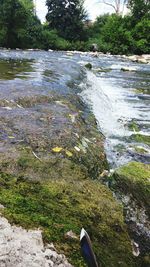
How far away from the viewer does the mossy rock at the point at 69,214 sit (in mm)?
2004

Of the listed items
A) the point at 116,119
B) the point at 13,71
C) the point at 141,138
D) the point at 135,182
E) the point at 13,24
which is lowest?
the point at 116,119

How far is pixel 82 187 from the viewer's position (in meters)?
2.65

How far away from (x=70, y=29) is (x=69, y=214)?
38681 mm

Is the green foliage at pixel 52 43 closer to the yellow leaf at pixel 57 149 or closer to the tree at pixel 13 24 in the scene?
the tree at pixel 13 24

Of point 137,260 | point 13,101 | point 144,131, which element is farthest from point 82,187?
point 144,131

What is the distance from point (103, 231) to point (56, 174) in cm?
67

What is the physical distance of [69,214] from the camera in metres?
2.24

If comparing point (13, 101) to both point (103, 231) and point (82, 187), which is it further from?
point (103, 231)

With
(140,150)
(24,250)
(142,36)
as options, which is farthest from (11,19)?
(24,250)

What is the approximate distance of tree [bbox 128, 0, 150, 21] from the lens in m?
Result: 34.4

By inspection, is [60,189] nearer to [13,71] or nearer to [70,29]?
[13,71]

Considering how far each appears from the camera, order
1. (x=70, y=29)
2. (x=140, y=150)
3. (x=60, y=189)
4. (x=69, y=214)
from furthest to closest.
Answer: (x=70, y=29) < (x=140, y=150) < (x=60, y=189) < (x=69, y=214)

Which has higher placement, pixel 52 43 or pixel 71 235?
pixel 71 235

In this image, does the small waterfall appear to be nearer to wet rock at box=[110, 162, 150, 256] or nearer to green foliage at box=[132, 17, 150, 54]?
wet rock at box=[110, 162, 150, 256]
